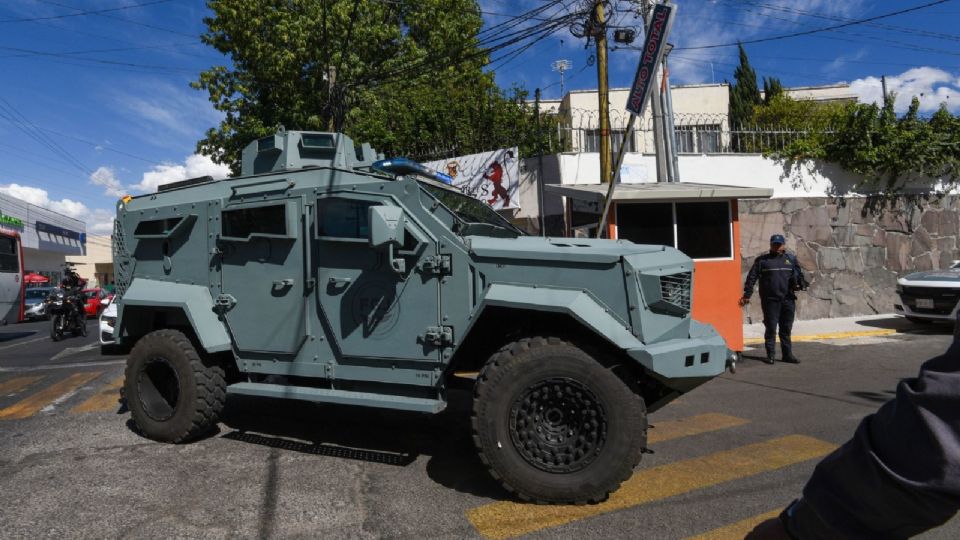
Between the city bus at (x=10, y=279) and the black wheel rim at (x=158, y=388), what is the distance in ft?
45.1

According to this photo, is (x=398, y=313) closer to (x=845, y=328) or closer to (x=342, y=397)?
(x=342, y=397)

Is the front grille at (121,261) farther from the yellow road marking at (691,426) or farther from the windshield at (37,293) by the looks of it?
the windshield at (37,293)

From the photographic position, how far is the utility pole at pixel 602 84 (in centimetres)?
1157

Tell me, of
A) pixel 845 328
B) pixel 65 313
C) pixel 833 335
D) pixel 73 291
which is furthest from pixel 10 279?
pixel 845 328

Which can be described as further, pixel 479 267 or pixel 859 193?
pixel 859 193

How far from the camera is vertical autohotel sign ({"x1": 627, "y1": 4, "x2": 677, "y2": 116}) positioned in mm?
6535

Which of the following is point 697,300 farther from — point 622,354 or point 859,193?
point 859,193

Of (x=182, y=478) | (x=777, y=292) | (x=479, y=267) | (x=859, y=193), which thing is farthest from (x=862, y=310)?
(x=182, y=478)

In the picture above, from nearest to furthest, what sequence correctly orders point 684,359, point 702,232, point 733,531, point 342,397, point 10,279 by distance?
point 733,531, point 684,359, point 342,397, point 702,232, point 10,279

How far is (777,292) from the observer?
345 inches

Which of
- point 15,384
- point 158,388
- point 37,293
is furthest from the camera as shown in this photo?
point 37,293

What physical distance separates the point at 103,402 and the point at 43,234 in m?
41.0

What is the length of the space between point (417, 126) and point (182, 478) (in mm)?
12451

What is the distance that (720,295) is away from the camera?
359 inches
